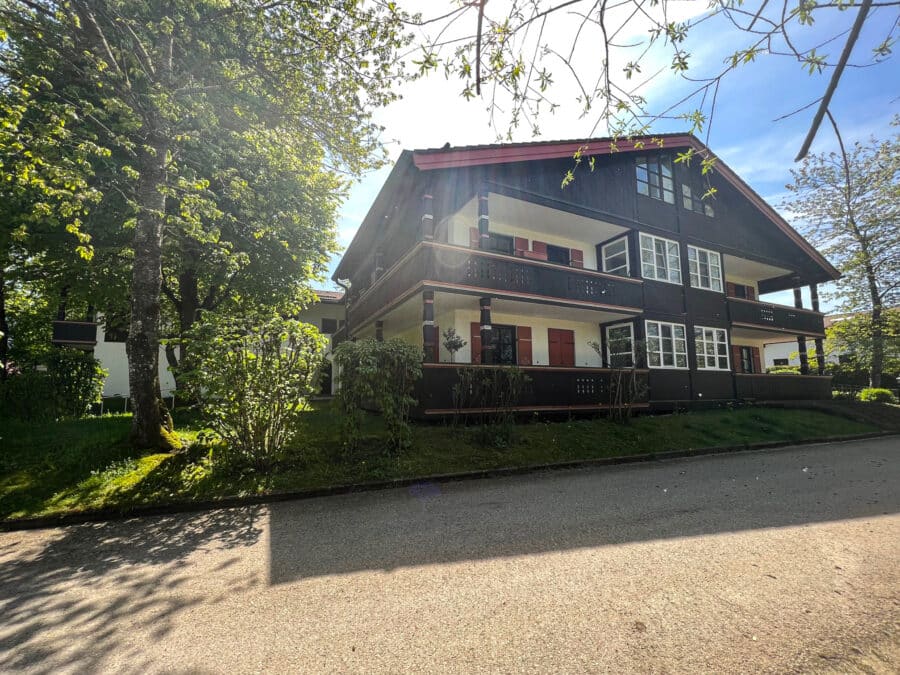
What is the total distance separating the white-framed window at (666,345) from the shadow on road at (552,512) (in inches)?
259

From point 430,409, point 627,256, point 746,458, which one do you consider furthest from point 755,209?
point 430,409

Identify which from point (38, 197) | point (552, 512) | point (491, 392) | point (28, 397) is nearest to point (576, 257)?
point (491, 392)

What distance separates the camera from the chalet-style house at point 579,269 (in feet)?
36.5

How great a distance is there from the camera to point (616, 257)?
1533 cm

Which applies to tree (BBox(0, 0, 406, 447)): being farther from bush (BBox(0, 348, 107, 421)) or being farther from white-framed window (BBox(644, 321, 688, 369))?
white-framed window (BBox(644, 321, 688, 369))

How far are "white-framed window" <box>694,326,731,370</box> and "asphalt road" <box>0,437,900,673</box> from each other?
10532 millimetres

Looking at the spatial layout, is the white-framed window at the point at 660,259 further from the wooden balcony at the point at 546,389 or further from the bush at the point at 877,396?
the bush at the point at 877,396

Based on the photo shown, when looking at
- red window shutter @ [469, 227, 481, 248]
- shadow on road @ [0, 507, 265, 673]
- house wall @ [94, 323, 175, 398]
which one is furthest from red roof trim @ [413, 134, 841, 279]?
house wall @ [94, 323, 175, 398]

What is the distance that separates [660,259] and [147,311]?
16.3 meters

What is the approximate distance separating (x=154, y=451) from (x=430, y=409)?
5.54m

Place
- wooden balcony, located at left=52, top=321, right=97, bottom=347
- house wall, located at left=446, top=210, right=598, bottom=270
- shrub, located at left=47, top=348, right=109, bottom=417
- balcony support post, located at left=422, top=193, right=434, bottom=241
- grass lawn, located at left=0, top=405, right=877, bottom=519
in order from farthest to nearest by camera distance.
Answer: wooden balcony, located at left=52, top=321, right=97, bottom=347 → house wall, located at left=446, top=210, right=598, bottom=270 → balcony support post, located at left=422, top=193, right=434, bottom=241 → shrub, located at left=47, top=348, right=109, bottom=417 → grass lawn, located at left=0, top=405, right=877, bottom=519

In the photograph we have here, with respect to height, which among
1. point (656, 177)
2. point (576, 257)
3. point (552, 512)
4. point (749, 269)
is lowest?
point (552, 512)

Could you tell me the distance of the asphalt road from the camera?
244cm

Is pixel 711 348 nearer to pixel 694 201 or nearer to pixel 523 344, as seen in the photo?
pixel 694 201
